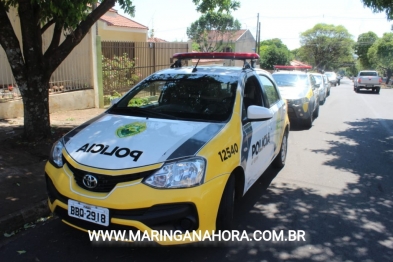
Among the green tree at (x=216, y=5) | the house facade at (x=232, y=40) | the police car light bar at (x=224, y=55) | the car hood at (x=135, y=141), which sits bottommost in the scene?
the car hood at (x=135, y=141)

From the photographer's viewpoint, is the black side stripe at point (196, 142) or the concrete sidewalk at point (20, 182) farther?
the concrete sidewalk at point (20, 182)

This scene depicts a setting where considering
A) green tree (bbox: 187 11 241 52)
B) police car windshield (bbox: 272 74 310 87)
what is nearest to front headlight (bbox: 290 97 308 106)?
police car windshield (bbox: 272 74 310 87)

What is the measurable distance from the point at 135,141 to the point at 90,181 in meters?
0.52

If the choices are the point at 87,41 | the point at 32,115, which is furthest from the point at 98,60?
the point at 32,115

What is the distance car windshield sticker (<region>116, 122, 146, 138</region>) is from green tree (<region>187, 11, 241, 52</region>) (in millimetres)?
34734

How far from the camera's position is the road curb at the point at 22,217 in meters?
3.63

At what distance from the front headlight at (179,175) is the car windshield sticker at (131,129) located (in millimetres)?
631

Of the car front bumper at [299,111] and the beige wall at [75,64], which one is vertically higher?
the beige wall at [75,64]

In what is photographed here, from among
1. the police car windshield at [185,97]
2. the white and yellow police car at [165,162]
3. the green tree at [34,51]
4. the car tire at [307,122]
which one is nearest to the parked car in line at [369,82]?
the car tire at [307,122]

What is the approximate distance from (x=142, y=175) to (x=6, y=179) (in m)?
2.73

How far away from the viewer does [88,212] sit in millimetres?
2852

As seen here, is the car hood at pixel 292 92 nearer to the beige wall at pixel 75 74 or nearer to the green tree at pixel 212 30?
the beige wall at pixel 75 74

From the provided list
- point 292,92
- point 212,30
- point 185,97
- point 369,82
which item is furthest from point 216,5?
point 212,30

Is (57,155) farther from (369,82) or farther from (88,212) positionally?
(369,82)
